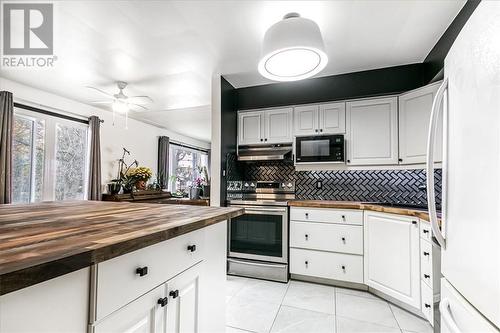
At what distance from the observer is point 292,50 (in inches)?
65.3

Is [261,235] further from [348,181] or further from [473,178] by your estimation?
[473,178]

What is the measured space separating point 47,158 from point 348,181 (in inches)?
169

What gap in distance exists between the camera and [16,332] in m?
0.49

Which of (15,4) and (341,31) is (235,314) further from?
(15,4)

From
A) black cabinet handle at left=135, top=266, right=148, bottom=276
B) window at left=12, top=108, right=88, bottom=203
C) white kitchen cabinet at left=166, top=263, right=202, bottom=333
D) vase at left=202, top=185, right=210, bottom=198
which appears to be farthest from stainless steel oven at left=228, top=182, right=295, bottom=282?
window at left=12, top=108, right=88, bottom=203

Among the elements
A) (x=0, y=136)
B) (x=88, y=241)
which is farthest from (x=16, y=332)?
(x=0, y=136)

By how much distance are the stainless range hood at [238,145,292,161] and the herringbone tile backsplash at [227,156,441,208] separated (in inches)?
6.9

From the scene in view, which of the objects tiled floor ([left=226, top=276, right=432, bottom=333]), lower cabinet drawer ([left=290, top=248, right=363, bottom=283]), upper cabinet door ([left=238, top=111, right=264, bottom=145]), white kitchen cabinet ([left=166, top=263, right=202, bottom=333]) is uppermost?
upper cabinet door ([left=238, top=111, right=264, bottom=145])

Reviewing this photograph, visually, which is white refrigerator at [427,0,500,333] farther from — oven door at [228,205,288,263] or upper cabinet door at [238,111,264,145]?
upper cabinet door at [238,111,264,145]

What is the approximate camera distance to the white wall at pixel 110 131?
3.42 meters

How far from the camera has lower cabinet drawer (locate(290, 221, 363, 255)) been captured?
2.52m

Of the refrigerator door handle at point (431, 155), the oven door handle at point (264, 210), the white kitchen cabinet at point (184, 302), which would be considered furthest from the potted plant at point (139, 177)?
the refrigerator door handle at point (431, 155)

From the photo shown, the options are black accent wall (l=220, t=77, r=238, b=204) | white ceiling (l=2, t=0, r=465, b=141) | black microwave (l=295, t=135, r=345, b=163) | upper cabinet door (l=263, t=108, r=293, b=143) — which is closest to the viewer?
white ceiling (l=2, t=0, r=465, b=141)

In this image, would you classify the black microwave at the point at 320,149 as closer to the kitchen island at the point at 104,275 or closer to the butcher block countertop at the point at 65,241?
the kitchen island at the point at 104,275
